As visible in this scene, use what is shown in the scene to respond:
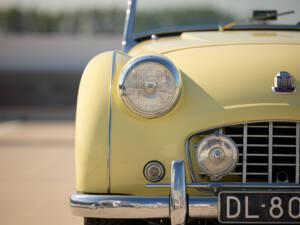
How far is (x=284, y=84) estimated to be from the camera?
2.05 metres

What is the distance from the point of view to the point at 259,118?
76.8 inches

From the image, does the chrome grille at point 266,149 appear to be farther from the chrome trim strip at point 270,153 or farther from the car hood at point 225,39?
the car hood at point 225,39

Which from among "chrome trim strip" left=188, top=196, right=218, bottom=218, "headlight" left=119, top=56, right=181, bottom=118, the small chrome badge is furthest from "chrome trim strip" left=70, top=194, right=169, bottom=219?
the small chrome badge

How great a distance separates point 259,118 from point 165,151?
45cm

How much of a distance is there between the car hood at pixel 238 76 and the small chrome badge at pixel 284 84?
0.02 meters

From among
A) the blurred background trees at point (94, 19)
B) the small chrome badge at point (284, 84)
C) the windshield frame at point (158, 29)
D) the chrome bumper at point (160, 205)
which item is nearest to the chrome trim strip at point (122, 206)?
the chrome bumper at point (160, 205)

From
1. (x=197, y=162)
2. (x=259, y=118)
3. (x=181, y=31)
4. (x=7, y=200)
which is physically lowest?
(x=7, y=200)

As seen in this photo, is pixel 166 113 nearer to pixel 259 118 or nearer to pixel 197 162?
pixel 197 162

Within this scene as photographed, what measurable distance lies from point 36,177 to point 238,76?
10.0ft

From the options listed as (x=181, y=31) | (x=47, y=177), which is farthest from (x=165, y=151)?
(x=47, y=177)

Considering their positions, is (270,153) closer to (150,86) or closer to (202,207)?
(202,207)

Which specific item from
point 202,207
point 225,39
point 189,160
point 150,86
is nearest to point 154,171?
point 189,160

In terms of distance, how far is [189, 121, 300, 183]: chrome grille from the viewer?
6.50ft

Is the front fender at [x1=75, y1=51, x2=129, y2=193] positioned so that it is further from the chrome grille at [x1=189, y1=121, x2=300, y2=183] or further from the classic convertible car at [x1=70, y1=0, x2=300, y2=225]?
the chrome grille at [x1=189, y1=121, x2=300, y2=183]
